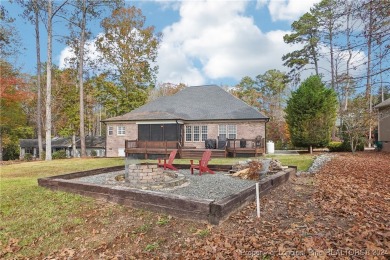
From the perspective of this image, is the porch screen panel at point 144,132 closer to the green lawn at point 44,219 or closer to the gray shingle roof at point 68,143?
the green lawn at point 44,219

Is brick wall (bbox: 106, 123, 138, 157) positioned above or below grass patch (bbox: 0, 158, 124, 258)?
above

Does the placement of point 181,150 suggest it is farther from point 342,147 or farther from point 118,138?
point 342,147

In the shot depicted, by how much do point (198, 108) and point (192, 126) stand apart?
205 cm

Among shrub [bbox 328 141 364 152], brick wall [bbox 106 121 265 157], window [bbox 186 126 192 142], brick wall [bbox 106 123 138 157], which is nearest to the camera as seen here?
shrub [bbox 328 141 364 152]

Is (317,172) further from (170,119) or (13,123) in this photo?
(13,123)

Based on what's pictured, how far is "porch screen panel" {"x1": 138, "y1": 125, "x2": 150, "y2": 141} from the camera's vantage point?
21281 millimetres

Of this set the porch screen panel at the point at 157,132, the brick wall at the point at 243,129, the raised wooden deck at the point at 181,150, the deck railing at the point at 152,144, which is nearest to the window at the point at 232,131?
the brick wall at the point at 243,129

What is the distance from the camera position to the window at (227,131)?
66.5 ft

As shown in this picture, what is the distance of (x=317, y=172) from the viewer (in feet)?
30.4

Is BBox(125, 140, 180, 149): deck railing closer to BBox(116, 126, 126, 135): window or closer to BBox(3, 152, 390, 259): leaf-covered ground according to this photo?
BBox(116, 126, 126, 135): window

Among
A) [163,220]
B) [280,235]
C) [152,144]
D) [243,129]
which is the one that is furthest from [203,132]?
[280,235]

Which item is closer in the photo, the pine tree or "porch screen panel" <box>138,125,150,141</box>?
the pine tree

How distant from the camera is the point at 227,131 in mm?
20469

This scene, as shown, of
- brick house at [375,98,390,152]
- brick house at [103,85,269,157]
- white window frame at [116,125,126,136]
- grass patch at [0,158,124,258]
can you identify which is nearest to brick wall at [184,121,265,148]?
brick house at [103,85,269,157]
